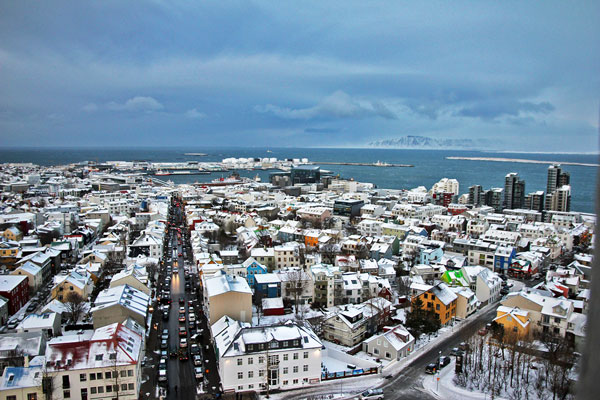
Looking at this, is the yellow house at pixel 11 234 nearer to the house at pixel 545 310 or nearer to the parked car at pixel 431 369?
the parked car at pixel 431 369

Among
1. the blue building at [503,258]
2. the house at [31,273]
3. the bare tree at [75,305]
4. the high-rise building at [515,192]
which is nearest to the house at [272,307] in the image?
the bare tree at [75,305]

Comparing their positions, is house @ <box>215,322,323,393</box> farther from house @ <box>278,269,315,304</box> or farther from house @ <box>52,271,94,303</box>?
house @ <box>52,271,94,303</box>

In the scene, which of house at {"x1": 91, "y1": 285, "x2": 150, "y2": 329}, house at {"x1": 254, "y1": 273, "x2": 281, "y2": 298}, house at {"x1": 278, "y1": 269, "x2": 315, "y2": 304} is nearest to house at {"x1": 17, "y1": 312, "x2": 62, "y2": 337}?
house at {"x1": 91, "y1": 285, "x2": 150, "y2": 329}

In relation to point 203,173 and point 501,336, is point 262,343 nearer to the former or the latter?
point 501,336

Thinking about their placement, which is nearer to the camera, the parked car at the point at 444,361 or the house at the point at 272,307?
the parked car at the point at 444,361

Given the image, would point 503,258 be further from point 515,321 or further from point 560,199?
point 560,199
